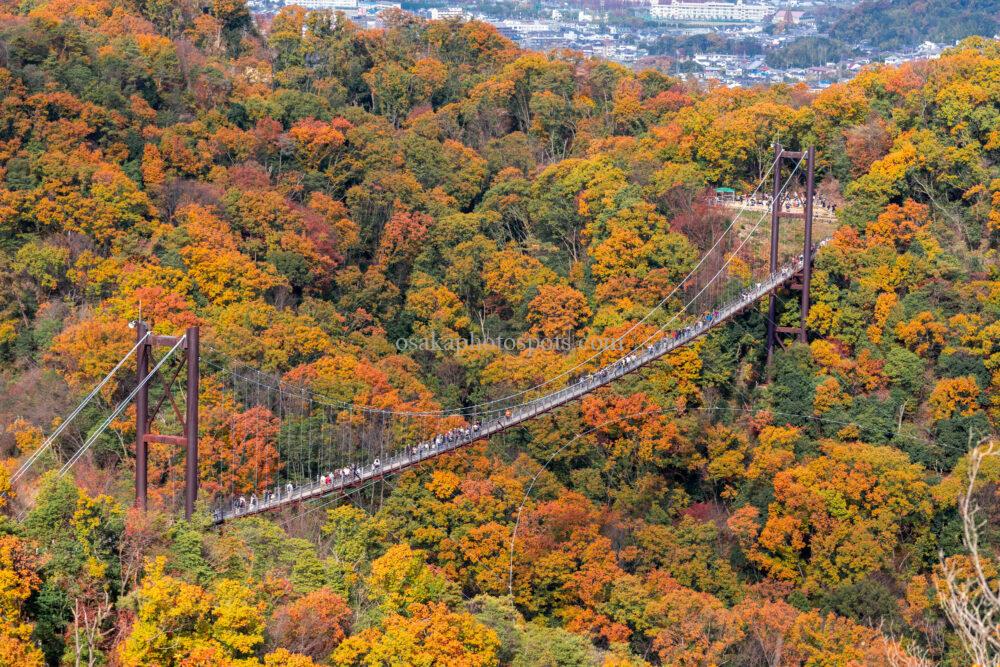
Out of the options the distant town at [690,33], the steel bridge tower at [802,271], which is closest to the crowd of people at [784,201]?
the steel bridge tower at [802,271]

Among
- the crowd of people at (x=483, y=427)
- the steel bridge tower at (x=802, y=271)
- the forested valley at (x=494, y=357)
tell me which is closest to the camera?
the forested valley at (x=494, y=357)

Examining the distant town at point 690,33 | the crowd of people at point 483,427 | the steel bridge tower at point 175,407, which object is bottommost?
the distant town at point 690,33

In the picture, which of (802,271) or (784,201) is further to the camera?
(784,201)

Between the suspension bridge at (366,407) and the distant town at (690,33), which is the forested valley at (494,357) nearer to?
the suspension bridge at (366,407)

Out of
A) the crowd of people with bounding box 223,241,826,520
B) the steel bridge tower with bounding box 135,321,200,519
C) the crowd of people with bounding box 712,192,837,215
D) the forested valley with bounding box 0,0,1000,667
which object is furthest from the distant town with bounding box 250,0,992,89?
the steel bridge tower with bounding box 135,321,200,519

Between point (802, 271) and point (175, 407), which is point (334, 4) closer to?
point (802, 271)

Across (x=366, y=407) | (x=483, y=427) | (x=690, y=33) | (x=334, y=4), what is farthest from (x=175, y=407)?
(x=690, y=33)

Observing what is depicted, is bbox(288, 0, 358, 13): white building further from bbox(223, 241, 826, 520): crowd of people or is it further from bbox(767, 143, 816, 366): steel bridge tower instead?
bbox(223, 241, 826, 520): crowd of people
